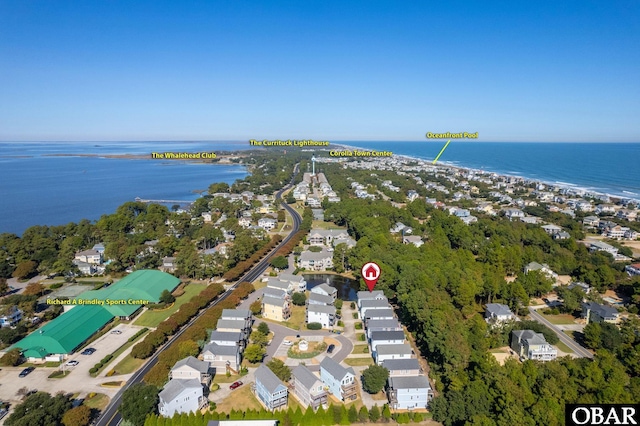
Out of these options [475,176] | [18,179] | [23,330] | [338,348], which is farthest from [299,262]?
[18,179]

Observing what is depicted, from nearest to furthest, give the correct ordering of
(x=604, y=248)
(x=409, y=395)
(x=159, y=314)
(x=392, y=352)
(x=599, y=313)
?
(x=409, y=395) → (x=392, y=352) → (x=599, y=313) → (x=159, y=314) → (x=604, y=248)

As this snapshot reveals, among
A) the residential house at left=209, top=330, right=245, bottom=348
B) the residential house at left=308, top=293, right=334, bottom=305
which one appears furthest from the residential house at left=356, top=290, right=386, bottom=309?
the residential house at left=209, top=330, right=245, bottom=348

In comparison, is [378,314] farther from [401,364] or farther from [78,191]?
[78,191]

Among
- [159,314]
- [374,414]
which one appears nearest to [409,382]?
[374,414]

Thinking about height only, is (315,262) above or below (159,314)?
above

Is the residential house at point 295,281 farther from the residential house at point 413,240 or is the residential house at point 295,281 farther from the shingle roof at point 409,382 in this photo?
the residential house at point 413,240

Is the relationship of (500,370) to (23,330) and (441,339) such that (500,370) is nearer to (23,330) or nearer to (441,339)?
(441,339)

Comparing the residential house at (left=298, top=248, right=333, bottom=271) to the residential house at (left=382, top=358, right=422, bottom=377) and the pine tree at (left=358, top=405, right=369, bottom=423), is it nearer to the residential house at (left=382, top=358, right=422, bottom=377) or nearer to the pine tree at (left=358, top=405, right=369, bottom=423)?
the residential house at (left=382, top=358, right=422, bottom=377)
